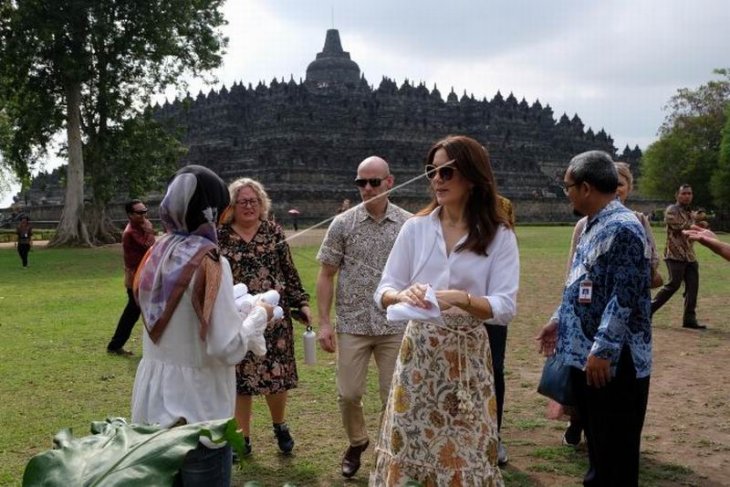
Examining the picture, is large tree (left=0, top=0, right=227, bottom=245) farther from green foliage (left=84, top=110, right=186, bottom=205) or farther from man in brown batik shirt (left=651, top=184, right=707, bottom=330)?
man in brown batik shirt (left=651, top=184, right=707, bottom=330)

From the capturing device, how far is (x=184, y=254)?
8.98 feet

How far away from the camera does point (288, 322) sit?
4.81m

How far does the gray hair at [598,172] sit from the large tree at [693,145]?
4488 cm

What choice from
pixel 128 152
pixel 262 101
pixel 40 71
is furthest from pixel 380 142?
pixel 40 71

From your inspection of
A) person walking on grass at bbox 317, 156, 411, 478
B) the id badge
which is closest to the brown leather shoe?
person walking on grass at bbox 317, 156, 411, 478

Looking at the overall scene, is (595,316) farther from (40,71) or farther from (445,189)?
(40,71)

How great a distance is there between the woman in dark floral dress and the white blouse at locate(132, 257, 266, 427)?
174cm

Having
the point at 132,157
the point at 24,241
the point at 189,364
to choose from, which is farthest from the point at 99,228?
the point at 189,364

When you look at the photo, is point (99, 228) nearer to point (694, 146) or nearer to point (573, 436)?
point (573, 436)

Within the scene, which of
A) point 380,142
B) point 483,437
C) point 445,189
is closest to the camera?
point 483,437

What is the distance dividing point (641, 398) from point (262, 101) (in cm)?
5224

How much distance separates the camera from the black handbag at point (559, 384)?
135 inches

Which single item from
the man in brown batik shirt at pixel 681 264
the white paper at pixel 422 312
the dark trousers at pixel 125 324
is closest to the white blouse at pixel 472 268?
the white paper at pixel 422 312

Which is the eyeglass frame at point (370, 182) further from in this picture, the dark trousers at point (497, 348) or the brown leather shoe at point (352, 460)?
the brown leather shoe at point (352, 460)
